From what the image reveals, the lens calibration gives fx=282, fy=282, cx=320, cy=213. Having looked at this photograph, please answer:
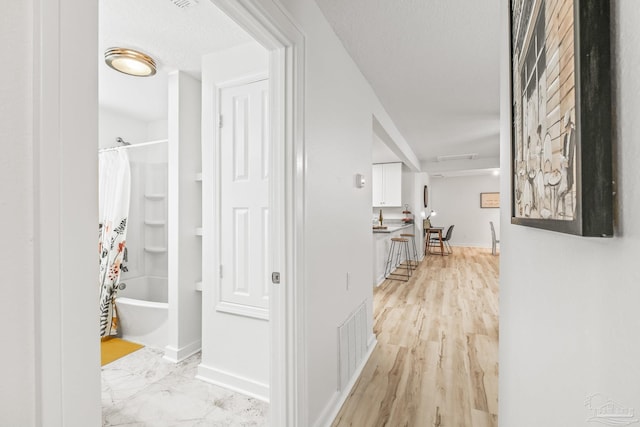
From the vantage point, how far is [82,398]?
0.63 metres

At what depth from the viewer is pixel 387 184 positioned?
23.0 ft

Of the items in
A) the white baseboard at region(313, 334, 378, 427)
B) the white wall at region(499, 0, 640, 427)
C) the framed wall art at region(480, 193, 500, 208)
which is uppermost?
the framed wall art at region(480, 193, 500, 208)

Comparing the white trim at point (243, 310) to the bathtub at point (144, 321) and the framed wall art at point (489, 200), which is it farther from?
the framed wall art at point (489, 200)

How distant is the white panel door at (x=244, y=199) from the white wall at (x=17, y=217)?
151cm

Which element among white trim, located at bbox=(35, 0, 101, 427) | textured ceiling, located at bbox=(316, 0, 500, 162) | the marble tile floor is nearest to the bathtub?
the marble tile floor

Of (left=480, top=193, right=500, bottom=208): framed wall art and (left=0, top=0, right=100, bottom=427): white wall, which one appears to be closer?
(left=0, top=0, right=100, bottom=427): white wall

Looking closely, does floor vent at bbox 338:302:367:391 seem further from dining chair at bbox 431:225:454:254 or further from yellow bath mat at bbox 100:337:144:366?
dining chair at bbox 431:225:454:254

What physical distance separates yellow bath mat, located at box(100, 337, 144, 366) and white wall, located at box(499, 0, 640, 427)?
3109 millimetres

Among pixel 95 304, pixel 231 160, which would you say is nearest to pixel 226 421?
pixel 95 304

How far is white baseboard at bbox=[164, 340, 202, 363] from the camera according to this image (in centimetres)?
246

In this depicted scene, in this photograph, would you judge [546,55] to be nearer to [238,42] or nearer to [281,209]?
[281,209]

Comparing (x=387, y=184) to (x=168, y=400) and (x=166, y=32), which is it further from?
(x=168, y=400)

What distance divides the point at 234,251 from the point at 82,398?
1.55 m

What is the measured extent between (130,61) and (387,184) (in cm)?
575
